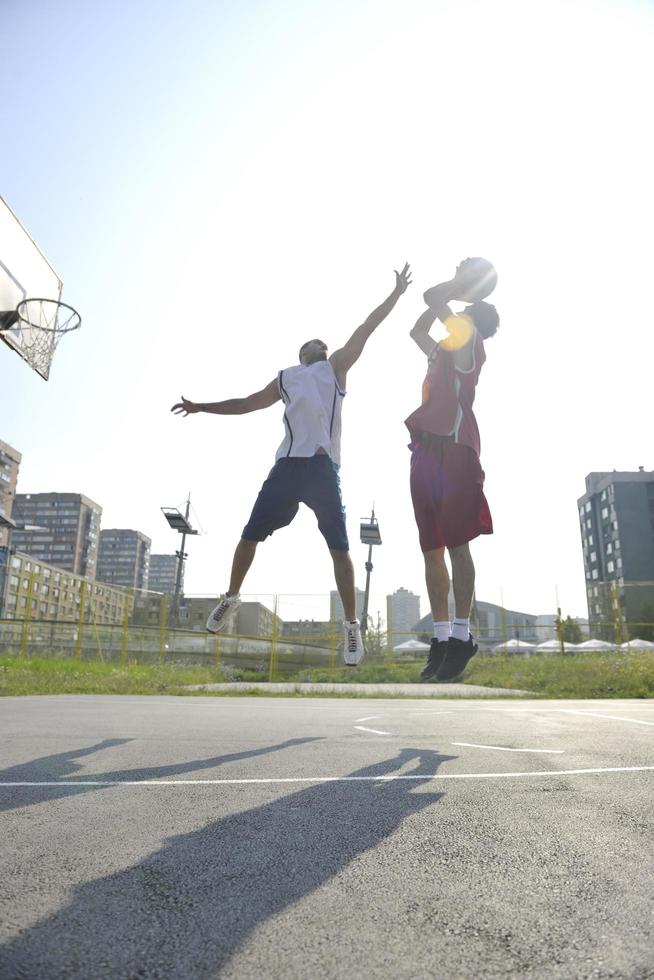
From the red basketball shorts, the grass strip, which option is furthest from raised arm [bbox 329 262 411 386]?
the grass strip

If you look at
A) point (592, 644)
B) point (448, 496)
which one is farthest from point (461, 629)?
point (592, 644)

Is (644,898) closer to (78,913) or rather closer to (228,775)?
(78,913)

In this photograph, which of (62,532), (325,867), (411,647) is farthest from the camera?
(62,532)

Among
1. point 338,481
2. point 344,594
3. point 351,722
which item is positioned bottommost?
point 351,722

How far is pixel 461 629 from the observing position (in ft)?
10.4

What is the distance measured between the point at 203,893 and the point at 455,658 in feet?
7.36

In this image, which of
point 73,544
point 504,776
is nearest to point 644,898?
point 504,776

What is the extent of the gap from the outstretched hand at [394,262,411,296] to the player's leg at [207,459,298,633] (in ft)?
4.22

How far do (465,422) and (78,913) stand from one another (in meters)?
2.79

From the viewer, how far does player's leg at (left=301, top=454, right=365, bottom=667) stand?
364 centimetres

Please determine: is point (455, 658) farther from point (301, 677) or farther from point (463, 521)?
point (301, 677)

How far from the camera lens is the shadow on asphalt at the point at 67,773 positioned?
163 centimetres

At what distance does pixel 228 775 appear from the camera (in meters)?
2.00

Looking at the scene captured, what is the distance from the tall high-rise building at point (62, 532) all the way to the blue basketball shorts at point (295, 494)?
143m
